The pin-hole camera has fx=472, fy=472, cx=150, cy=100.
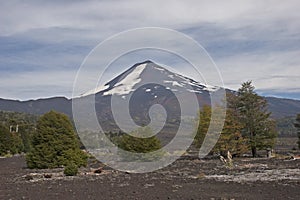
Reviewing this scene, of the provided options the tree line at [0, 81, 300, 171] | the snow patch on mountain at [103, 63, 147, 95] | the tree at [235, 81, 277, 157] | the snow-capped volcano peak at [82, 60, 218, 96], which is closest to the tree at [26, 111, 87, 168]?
the tree line at [0, 81, 300, 171]

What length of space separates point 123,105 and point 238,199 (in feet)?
101

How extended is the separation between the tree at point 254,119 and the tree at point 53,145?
1869cm

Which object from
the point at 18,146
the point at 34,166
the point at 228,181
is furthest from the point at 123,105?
the point at 18,146

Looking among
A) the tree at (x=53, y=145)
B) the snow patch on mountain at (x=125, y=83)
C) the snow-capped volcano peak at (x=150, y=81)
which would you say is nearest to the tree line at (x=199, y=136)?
the tree at (x=53, y=145)

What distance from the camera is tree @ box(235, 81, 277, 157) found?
4678 cm

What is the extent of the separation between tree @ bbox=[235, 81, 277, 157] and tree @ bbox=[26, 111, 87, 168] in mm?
18693

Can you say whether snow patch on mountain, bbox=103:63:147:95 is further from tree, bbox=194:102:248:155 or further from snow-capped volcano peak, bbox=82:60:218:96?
A: tree, bbox=194:102:248:155

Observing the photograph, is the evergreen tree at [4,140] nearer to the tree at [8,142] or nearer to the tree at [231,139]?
the tree at [8,142]

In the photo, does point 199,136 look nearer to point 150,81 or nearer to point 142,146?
point 142,146

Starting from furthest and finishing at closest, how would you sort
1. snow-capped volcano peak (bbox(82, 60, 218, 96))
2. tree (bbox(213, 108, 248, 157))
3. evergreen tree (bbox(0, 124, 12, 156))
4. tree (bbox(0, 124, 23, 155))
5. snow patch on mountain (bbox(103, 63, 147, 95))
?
tree (bbox(0, 124, 23, 155)) → evergreen tree (bbox(0, 124, 12, 156)) → snow patch on mountain (bbox(103, 63, 147, 95)) → snow-capped volcano peak (bbox(82, 60, 218, 96)) → tree (bbox(213, 108, 248, 157))

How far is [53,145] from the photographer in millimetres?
35906

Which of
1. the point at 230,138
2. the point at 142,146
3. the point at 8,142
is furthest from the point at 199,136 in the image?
the point at 8,142

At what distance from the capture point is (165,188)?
63.3 ft

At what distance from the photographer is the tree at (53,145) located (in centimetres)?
3588
